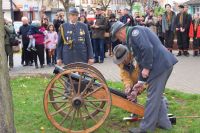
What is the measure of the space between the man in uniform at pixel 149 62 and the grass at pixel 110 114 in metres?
0.31

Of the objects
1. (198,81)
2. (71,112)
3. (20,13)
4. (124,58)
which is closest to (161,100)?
(124,58)

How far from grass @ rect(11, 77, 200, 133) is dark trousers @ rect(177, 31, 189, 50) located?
846cm

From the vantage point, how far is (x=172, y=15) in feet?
64.0

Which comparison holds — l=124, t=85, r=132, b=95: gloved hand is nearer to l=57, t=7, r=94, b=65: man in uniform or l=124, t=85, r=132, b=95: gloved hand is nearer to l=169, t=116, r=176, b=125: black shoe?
l=169, t=116, r=176, b=125: black shoe

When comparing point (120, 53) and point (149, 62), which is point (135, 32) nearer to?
point (149, 62)

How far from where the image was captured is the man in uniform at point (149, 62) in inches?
255

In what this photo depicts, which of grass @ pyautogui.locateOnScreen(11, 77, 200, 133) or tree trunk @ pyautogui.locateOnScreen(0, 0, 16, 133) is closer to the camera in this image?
tree trunk @ pyautogui.locateOnScreen(0, 0, 16, 133)

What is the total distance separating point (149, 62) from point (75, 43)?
3.09 metres

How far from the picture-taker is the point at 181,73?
46.7ft

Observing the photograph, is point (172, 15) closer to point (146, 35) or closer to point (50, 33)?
A: point (50, 33)

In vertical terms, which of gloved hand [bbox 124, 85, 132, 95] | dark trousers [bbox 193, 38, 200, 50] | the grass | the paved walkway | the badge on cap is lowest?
the paved walkway

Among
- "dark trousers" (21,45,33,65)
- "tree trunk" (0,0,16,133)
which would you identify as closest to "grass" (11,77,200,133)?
"tree trunk" (0,0,16,133)

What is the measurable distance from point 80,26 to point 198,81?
4.43 m

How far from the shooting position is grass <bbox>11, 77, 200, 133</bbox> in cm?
718
